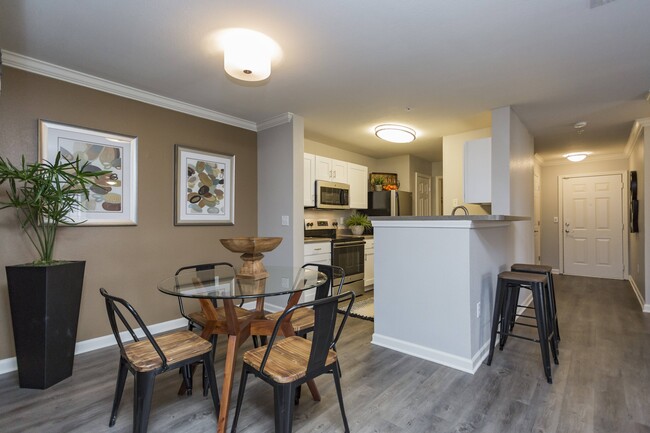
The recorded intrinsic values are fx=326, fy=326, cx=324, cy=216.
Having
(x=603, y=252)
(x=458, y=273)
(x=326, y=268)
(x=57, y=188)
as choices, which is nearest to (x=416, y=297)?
(x=458, y=273)

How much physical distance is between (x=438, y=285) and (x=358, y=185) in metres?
3.09

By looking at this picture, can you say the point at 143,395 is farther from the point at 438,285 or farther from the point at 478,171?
the point at 478,171

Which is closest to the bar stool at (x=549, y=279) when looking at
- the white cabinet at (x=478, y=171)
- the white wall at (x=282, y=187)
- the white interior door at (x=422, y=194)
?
the white cabinet at (x=478, y=171)

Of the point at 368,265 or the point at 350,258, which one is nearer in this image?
the point at 350,258

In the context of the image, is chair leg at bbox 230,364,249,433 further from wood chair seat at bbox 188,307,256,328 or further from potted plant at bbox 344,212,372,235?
potted plant at bbox 344,212,372,235

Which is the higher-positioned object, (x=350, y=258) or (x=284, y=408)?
(x=350, y=258)

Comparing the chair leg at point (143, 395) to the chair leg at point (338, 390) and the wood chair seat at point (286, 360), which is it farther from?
the chair leg at point (338, 390)

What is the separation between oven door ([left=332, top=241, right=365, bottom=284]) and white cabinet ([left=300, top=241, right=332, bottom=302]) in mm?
81

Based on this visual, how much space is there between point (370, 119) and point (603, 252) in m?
5.37

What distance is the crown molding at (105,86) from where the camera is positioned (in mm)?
2422

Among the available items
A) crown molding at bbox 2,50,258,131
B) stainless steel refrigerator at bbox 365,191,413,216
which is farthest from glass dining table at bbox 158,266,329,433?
stainless steel refrigerator at bbox 365,191,413,216

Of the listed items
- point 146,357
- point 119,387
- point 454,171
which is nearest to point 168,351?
point 146,357

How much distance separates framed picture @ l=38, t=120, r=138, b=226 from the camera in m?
2.60

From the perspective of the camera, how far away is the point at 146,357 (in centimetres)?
160
